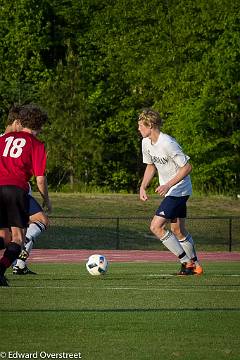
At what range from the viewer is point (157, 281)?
1681 centimetres

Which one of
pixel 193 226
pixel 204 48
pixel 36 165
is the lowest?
pixel 193 226

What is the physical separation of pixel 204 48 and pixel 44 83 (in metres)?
10.0

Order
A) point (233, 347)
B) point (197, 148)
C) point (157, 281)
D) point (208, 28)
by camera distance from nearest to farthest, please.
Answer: point (233, 347), point (157, 281), point (197, 148), point (208, 28)

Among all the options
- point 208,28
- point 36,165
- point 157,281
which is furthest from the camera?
point 208,28

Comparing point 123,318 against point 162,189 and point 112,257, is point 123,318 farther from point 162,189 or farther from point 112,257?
point 112,257

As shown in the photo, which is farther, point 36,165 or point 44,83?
point 44,83

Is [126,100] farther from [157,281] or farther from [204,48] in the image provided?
[157,281]

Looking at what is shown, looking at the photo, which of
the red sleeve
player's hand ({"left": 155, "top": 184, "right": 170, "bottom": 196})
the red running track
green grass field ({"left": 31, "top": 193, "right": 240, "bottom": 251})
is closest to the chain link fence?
green grass field ({"left": 31, "top": 193, "right": 240, "bottom": 251})

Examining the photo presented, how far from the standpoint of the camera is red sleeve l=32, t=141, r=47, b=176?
13.9m

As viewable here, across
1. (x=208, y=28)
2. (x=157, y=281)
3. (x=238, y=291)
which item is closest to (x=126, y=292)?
(x=238, y=291)

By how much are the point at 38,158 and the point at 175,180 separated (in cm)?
398

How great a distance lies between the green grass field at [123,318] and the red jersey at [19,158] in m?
1.15

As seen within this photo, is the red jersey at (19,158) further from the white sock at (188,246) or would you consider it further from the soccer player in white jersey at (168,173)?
the white sock at (188,246)

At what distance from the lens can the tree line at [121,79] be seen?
54188mm
